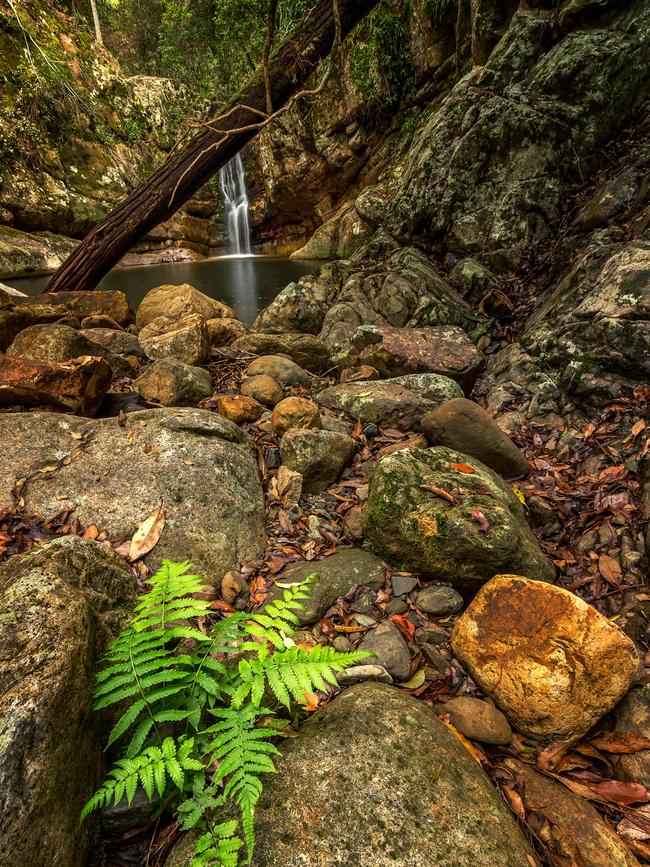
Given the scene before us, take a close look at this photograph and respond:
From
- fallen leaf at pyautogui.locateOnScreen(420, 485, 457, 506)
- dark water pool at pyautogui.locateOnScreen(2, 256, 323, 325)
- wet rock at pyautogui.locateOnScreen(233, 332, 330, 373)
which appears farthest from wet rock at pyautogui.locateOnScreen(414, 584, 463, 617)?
dark water pool at pyautogui.locateOnScreen(2, 256, 323, 325)

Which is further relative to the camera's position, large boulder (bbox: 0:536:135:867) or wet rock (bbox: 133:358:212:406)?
wet rock (bbox: 133:358:212:406)

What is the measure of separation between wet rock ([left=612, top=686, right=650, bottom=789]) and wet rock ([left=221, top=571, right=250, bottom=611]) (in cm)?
191

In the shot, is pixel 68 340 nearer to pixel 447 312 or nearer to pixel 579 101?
pixel 447 312

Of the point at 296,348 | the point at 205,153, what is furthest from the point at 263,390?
the point at 205,153

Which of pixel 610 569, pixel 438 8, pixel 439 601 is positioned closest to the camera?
pixel 439 601

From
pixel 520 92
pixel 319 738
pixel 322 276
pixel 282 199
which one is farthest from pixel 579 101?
pixel 282 199

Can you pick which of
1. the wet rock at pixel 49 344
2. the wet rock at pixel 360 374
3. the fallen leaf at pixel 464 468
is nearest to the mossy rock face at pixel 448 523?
the fallen leaf at pixel 464 468

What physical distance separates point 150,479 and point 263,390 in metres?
1.62

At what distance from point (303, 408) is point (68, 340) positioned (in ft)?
8.23

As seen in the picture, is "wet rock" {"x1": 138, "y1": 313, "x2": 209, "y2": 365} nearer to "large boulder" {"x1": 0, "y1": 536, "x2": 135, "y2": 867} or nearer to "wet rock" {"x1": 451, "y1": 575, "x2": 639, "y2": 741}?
"large boulder" {"x1": 0, "y1": 536, "x2": 135, "y2": 867}

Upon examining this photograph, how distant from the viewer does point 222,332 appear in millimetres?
5410

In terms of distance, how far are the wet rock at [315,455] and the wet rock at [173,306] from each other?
304 centimetres

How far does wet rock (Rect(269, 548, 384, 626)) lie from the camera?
91.1 inches

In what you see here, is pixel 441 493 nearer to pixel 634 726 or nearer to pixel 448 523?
pixel 448 523
